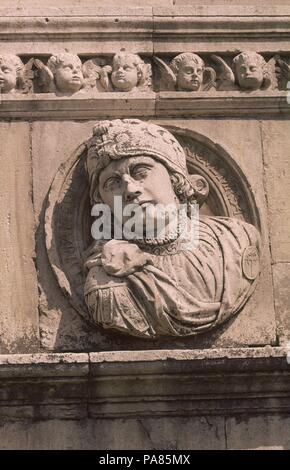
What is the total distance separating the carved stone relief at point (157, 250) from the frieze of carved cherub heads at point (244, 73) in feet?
1.48

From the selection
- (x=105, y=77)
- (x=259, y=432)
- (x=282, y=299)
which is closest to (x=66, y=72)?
(x=105, y=77)

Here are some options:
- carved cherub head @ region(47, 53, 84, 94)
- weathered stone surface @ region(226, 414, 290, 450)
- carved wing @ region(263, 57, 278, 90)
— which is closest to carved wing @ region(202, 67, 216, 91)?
carved wing @ region(263, 57, 278, 90)

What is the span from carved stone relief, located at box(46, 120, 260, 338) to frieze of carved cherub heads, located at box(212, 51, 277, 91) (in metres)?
0.45

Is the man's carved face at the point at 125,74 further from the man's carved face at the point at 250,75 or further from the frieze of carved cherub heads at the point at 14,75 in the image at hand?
the man's carved face at the point at 250,75

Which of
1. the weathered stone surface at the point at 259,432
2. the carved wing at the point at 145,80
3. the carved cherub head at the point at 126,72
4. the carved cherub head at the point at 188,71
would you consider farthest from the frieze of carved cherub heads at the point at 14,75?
the weathered stone surface at the point at 259,432

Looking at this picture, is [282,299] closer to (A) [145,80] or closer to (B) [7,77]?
(A) [145,80]

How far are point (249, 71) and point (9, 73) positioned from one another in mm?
1511

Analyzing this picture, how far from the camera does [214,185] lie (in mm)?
16844

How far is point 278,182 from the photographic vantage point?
1692 cm

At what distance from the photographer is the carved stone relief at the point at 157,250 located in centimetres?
1628

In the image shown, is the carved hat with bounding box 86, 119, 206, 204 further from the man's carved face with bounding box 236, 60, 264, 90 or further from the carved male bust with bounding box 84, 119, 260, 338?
the man's carved face with bounding box 236, 60, 264, 90

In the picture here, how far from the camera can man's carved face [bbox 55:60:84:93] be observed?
1688cm
